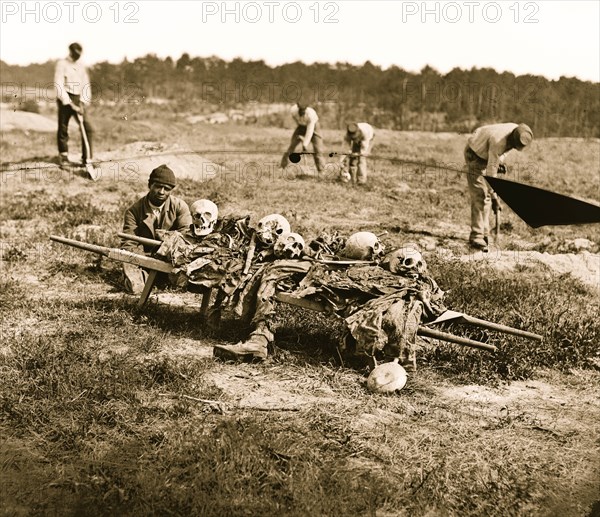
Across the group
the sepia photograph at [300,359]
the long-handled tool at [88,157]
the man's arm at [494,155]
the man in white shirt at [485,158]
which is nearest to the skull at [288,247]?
the sepia photograph at [300,359]

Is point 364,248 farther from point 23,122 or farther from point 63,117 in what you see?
point 23,122

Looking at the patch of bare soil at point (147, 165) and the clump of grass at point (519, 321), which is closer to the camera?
the clump of grass at point (519, 321)

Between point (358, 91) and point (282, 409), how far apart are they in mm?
38813

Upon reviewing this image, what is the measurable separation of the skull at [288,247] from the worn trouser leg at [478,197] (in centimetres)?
483

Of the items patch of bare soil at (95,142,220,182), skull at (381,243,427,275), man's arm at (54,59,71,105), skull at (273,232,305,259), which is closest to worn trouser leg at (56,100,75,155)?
man's arm at (54,59,71,105)

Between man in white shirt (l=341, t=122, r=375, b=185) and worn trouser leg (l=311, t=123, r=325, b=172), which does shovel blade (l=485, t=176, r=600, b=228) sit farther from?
worn trouser leg (l=311, t=123, r=325, b=172)

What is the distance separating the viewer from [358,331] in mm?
5711

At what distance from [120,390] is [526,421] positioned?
2.99 m

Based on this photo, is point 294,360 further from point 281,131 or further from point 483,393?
point 281,131

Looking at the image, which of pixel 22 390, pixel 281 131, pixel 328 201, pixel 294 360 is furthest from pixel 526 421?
pixel 281 131

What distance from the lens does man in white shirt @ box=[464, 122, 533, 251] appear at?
32.7 ft

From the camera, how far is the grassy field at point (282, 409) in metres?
4.25

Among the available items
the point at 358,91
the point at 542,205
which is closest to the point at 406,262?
the point at 542,205

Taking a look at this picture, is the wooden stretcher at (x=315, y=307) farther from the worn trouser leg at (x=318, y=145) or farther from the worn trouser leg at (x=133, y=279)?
the worn trouser leg at (x=318, y=145)
